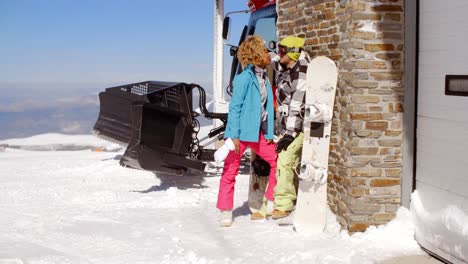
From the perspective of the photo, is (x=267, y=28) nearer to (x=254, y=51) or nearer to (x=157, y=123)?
(x=157, y=123)

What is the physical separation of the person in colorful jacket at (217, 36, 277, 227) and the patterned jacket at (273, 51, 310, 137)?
11 centimetres

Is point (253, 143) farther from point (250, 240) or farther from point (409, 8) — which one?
point (409, 8)

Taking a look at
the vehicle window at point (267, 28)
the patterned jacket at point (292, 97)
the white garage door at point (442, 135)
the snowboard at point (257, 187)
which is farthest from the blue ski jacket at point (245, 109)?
the vehicle window at point (267, 28)

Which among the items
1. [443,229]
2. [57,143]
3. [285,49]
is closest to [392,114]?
[443,229]

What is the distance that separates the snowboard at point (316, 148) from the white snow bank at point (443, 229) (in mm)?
849

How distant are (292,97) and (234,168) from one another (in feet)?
2.85

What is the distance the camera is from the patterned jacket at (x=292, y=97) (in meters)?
5.61

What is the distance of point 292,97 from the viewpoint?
565 cm

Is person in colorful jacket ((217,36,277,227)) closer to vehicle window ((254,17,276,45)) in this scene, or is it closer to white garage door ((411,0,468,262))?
white garage door ((411,0,468,262))

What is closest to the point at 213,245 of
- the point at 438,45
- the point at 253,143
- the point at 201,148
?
the point at 253,143

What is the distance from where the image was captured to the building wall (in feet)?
16.6

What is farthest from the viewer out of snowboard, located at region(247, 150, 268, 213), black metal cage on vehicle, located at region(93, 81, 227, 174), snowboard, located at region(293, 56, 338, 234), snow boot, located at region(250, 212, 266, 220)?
black metal cage on vehicle, located at region(93, 81, 227, 174)

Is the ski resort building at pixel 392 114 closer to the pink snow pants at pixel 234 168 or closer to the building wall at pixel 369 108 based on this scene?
the building wall at pixel 369 108

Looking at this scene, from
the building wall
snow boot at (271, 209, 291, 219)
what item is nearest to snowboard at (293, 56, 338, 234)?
the building wall
